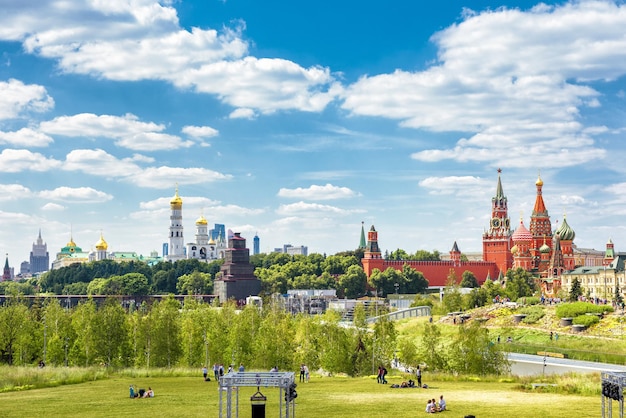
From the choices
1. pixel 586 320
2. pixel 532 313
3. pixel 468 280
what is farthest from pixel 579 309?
pixel 468 280

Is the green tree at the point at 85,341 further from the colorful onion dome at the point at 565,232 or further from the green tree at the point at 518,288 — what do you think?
the colorful onion dome at the point at 565,232

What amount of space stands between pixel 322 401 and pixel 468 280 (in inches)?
4495

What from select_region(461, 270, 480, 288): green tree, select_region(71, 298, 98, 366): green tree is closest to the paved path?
select_region(71, 298, 98, 366): green tree

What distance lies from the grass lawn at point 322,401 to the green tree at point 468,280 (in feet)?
338

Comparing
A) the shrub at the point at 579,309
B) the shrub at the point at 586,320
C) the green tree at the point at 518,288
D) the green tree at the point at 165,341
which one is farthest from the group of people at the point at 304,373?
the green tree at the point at 518,288

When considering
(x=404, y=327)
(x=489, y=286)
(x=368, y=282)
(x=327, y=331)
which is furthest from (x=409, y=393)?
(x=368, y=282)

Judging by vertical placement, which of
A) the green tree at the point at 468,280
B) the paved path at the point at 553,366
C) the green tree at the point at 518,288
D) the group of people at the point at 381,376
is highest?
the green tree at the point at 468,280

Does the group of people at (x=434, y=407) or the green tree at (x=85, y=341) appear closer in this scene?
the group of people at (x=434, y=407)

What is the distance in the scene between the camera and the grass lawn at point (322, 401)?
30.0 m

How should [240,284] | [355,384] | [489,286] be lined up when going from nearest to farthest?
[355,384]
[489,286]
[240,284]

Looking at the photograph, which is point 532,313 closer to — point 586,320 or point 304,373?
point 586,320

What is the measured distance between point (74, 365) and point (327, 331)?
17.5 metres

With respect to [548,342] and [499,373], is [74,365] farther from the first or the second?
[548,342]

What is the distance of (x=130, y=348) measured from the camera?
54.2 metres
